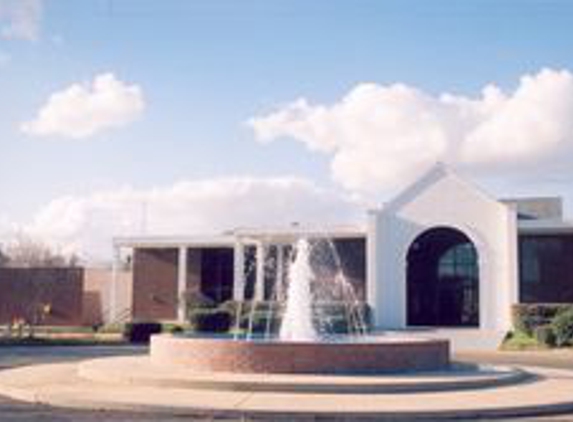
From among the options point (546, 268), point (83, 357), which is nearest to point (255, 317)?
point (83, 357)

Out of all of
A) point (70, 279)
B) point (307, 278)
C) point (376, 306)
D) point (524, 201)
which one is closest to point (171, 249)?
point (70, 279)

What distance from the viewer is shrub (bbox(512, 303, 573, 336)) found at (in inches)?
1471

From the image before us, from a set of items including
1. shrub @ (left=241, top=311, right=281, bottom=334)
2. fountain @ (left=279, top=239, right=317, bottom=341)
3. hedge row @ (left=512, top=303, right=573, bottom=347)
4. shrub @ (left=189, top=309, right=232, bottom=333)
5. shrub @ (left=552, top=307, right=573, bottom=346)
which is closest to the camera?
fountain @ (left=279, top=239, right=317, bottom=341)

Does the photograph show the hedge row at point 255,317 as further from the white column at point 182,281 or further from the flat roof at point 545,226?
the flat roof at point 545,226

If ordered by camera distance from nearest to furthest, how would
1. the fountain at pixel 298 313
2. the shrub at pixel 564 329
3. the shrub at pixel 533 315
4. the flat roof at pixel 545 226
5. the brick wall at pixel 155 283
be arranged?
1. the fountain at pixel 298 313
2. the shrub at pixel 564 329
3. the shrub at pixel 533 315
4. the flat roof at pixel 545 226
5. the brick wall at pixel 155 283

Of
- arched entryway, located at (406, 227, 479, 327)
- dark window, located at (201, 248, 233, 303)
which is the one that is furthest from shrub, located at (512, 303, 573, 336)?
dark window, located at (201, 248, 233, 303)

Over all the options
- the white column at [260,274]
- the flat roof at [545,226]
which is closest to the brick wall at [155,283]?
the white column at [260,274]

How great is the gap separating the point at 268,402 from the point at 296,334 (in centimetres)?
1022

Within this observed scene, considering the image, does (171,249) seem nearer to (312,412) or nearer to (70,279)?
(70,279)

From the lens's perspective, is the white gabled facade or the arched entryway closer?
the white gabled facade

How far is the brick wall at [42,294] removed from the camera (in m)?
50.8

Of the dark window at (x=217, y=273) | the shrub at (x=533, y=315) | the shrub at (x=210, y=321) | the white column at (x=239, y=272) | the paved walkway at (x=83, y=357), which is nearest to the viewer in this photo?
the paved walkway at (x=83, y=357)

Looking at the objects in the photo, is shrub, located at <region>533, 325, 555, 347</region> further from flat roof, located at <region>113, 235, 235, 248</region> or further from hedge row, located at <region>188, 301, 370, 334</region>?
flat roof, located at <region>113, 235, 235, 248</region>

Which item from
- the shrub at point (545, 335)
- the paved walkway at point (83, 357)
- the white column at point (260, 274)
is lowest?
the paved walkway at point (83, 357)
